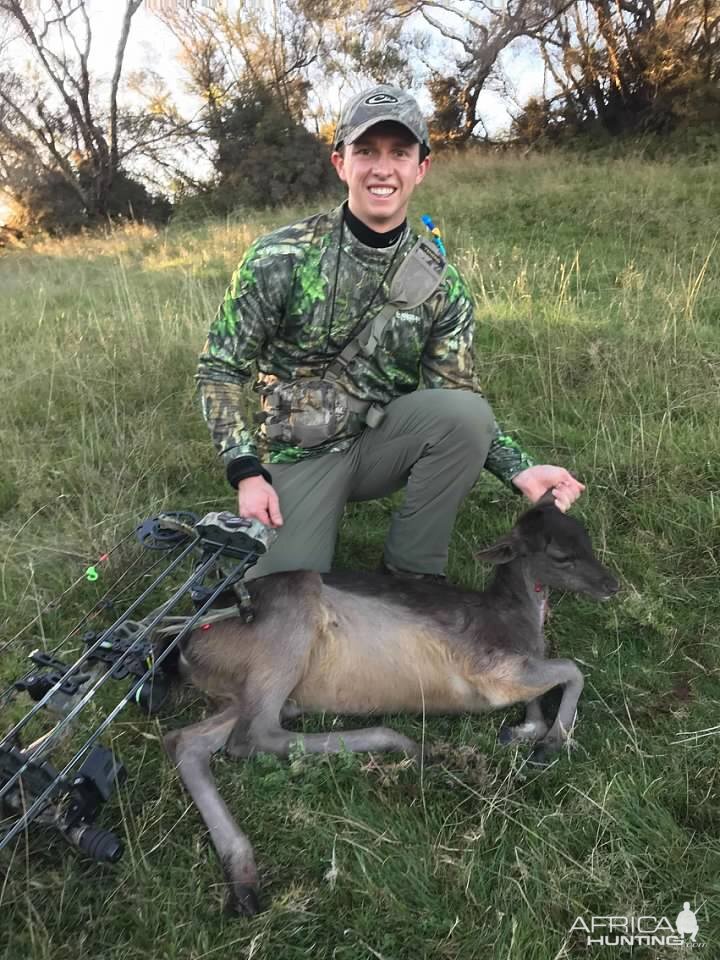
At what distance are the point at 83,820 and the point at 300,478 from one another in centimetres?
199

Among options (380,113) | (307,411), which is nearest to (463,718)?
(307,411)

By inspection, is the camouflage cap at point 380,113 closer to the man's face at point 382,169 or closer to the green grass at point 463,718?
the man's face at point 382,169

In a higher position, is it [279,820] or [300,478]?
[300,478]

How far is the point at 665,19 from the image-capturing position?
17.3 meters

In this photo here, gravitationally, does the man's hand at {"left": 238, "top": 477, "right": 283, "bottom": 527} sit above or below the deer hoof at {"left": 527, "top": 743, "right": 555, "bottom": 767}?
above

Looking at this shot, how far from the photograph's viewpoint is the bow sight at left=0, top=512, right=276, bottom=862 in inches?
86.2

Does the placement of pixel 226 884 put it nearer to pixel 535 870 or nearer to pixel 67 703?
pixel 67 703

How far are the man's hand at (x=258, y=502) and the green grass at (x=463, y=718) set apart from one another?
853 mm

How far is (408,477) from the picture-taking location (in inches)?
161

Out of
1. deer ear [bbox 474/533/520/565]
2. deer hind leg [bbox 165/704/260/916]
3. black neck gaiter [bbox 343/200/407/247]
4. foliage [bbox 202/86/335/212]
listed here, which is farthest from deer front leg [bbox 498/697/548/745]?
foliage [bbox 202/86/335/212]

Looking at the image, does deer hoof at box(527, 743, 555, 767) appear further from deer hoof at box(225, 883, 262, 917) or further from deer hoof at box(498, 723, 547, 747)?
deer hoof at box(225, 883, 262, 917)

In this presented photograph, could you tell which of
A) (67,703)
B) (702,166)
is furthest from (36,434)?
(702,166)

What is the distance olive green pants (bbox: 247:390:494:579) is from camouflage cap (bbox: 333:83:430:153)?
1.30m

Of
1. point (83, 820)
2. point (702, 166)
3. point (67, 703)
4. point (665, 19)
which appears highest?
point (665, 19)
